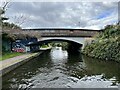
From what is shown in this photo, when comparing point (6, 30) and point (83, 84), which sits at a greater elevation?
point (6, 30)

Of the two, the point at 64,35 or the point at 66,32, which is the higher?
the point at 66,32

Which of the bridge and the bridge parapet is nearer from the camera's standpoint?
the bridge

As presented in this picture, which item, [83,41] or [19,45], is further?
[83,41]

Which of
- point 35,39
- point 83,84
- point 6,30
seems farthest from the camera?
point 35,39

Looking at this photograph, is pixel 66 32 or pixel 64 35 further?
pixel 66 32

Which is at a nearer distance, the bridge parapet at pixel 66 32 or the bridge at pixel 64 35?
the bridge at pixel 64 35

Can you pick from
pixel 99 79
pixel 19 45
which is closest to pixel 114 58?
pixel 99 79

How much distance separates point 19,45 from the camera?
49812mm

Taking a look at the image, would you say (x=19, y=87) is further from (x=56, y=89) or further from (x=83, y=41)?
(x=83, y=41)

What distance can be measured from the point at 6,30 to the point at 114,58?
700 inches

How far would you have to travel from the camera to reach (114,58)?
29734 millimetres

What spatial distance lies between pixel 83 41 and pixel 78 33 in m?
4.83

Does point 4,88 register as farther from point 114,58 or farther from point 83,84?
point 114,58

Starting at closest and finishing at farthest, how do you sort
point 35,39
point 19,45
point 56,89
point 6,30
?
point 56,89 → point 6,30 → point 19,45 → point 35,39
